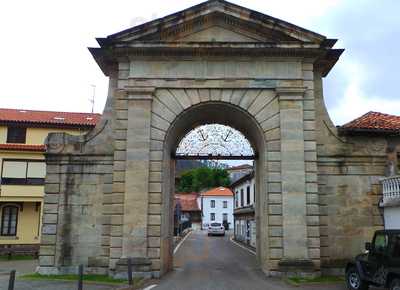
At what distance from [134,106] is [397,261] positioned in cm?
901

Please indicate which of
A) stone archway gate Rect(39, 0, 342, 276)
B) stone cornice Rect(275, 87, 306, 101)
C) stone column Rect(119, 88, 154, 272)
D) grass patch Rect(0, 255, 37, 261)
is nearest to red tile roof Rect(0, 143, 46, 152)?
grass patch Rect(0, 255, 37, 261)

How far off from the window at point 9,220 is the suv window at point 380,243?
23970 mm

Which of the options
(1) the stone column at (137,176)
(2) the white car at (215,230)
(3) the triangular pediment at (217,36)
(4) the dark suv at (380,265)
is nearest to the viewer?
(4) the dark suv at (380,265)

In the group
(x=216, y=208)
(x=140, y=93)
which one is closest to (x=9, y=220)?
(x=140, y=93)

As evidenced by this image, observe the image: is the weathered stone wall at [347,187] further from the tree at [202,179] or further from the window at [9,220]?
the tree at [202,179]

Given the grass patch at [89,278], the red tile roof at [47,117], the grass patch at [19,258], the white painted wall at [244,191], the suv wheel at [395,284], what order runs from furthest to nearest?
the white painted wall at [244,191], the red tile roof at [47,117], the grass patch at [19,258], the grass patch at [89,278], the suv wheel at [395,284]

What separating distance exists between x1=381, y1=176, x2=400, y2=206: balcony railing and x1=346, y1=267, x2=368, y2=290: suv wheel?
3.23m

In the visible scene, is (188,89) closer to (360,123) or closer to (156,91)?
(156,91)

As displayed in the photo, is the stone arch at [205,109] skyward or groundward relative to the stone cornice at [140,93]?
groundward

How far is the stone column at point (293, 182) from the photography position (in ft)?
44.1

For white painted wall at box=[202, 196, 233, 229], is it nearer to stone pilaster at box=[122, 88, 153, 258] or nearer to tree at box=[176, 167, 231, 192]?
tree at box=[176, 167, 231, 192]

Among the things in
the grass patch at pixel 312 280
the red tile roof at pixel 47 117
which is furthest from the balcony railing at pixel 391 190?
the red tile roof at pixel 47 117

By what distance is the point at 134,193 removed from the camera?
1384cm

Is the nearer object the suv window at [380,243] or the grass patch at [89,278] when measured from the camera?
the suv window at [380,243]
